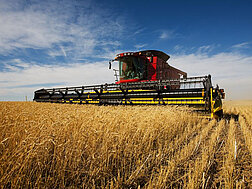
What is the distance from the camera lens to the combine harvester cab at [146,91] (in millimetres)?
5344

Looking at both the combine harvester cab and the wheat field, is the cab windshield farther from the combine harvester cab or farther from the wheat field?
the wheat field

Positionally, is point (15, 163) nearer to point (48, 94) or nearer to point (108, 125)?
point (108, 125)

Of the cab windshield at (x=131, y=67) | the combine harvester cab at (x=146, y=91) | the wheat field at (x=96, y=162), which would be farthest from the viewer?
the cab windshield at (x=131, y=67)

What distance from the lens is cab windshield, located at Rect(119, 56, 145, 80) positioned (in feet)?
27.2

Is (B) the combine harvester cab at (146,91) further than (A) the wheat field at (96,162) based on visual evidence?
Yes

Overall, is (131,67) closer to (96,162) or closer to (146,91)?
(146,91)

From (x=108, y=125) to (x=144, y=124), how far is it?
76 centimetres

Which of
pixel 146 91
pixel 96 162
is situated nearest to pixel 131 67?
pixel 146 91

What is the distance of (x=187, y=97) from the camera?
5.57 m

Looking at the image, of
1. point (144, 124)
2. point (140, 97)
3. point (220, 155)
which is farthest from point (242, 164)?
point (140, 97)

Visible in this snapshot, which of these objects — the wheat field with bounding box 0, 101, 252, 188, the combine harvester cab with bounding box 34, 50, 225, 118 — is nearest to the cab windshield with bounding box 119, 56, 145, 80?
the combine harvester cab with bounding box 34, 50, 225, 118

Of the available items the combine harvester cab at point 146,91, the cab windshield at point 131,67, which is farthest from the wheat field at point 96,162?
the cab windshield at point 131,67

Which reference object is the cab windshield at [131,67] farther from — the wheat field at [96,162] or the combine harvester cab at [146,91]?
the wheat field at [96,162]

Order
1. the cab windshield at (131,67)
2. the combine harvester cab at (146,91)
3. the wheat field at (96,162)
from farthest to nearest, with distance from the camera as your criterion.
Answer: the cab windshield at (131,67) < the combine harvester cab at (146,91) < the wheat field at (96,162)
